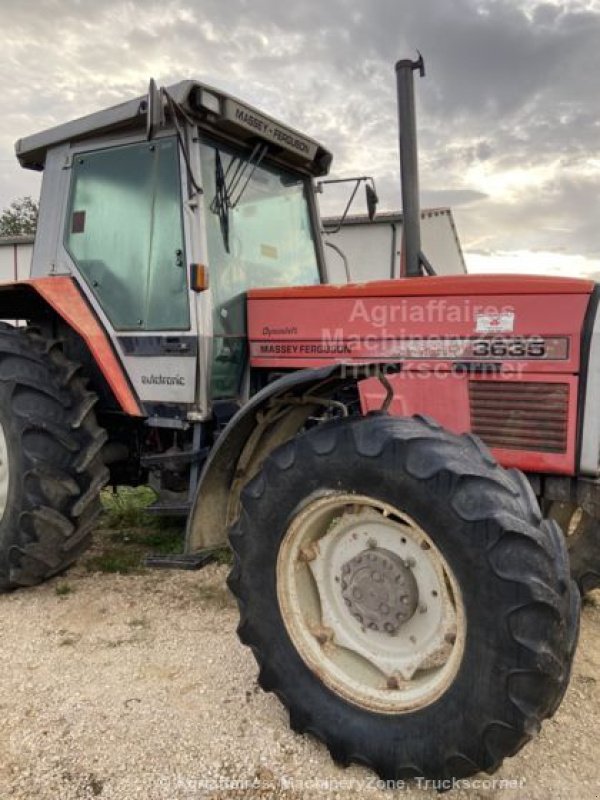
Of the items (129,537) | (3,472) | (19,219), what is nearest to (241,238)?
(3,472)

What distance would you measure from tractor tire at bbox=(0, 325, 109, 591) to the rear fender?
2.45 ft

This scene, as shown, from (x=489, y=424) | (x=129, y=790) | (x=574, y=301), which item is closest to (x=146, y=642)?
(x=129, y=790)

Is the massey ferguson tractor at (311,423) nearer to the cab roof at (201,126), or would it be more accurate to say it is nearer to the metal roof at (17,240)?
the cab roof at (201,126)

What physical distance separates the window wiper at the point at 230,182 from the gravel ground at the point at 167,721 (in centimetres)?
196

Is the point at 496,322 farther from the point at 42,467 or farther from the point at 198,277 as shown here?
the point at 42,467

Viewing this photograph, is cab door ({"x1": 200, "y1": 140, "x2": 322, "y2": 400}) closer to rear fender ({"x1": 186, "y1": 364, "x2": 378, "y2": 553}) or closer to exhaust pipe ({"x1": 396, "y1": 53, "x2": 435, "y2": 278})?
rear fender ({"x1": 186, "y1": 364, "x2": 378, "y2": 553})

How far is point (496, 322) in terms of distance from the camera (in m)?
2.68

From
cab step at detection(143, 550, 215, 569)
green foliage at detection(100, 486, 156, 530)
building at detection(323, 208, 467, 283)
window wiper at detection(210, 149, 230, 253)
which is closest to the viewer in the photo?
cab step at detection(143, 550, 215, 569)

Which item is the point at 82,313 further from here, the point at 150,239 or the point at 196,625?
the point at 196,625

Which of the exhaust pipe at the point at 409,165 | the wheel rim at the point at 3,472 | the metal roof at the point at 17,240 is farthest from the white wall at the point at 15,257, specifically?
the exhaust pipe at the point at 409,165

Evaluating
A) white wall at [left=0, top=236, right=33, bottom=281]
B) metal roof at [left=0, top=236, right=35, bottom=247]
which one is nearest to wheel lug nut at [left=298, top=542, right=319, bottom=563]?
white wall at [left=0, top=236, right=33, bottom=281]

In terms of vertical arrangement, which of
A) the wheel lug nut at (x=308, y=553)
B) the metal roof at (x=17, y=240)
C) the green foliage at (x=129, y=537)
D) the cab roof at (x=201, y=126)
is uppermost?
the metal roof at (x=17, y=240)

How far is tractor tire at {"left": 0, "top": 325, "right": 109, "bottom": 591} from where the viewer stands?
10.8 ft

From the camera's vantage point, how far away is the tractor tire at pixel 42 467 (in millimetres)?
3281
